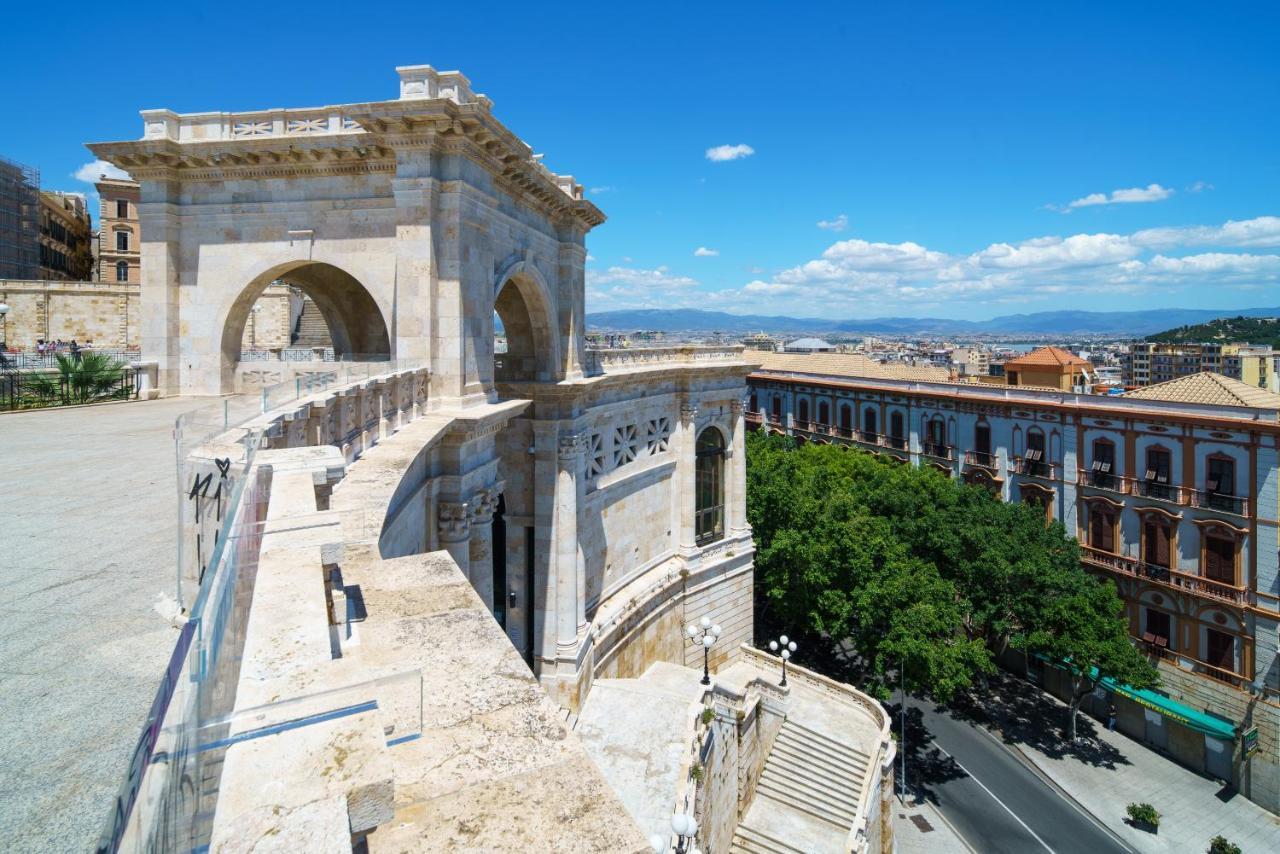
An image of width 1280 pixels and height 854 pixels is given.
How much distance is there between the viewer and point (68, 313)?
31.0m

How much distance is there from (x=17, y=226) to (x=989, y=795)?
53793mm

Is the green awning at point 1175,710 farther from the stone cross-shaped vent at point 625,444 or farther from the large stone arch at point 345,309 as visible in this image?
the large stone arch at point 345,309

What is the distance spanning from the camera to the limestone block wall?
3061 centimetres

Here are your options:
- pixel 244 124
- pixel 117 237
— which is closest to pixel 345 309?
pixel 244 124

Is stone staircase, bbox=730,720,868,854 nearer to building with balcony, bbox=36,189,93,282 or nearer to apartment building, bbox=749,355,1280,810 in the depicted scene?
apartment building, bbox=749,355,1280,810

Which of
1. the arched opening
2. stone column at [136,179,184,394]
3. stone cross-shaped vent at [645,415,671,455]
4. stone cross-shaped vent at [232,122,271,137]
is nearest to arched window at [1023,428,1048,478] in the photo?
stone cross-shaped vent at [645,415,671,455]

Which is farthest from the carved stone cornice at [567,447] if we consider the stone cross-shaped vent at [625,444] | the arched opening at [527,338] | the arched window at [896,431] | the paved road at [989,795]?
the arched window at [896,431]

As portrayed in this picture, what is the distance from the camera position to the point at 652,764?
18.0m

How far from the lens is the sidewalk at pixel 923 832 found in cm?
2348

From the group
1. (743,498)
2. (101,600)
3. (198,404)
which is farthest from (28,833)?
(743,498)

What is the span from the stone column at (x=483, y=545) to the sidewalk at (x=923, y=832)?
54.0 ft

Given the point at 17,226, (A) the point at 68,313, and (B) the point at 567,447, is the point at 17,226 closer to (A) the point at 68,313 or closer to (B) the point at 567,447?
(A) the point at 68,313

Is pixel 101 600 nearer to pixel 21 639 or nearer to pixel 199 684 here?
pixel 21 639

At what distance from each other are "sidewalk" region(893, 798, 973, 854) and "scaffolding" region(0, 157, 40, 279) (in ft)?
160
